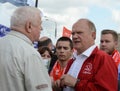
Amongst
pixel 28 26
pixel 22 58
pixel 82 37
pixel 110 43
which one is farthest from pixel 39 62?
pixel 110 43

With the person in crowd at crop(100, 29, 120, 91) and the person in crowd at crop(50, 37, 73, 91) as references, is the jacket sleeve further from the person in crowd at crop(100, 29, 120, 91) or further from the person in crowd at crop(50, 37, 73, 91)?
the person in crowd at crop(100, 29, 120, 91)

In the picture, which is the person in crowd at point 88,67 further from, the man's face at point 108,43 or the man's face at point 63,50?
the man's face at point 108,43

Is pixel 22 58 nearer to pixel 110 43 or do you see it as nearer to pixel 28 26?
pixel 28 26

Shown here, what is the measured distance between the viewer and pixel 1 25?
21.2ft

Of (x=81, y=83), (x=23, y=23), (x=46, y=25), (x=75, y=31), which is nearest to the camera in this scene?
(x=23, y=23)

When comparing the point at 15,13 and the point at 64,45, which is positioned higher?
the point at 15,13

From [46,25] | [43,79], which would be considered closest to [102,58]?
[43,79]

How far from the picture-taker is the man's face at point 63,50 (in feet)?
16.9

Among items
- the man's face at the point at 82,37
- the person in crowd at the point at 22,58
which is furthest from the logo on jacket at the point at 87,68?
the person in crowd at the point at 22,58

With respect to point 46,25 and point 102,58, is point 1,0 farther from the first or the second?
point 46,25

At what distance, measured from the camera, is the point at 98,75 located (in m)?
3.37

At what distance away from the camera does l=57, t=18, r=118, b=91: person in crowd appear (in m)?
3.38

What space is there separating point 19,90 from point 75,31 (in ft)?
3.55

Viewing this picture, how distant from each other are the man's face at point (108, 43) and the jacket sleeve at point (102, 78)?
187cm
